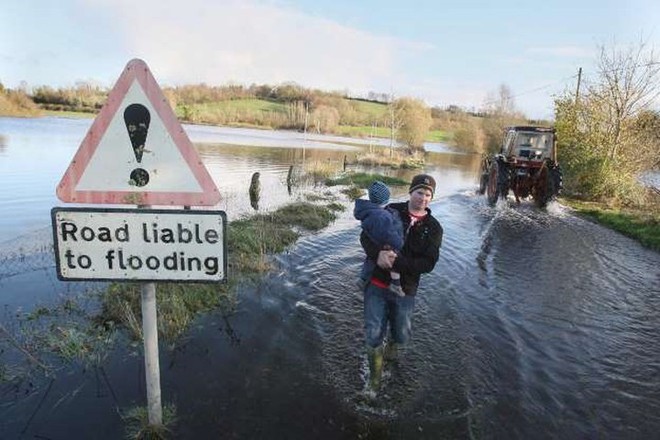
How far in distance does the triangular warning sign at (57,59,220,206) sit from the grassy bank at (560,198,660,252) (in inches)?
498

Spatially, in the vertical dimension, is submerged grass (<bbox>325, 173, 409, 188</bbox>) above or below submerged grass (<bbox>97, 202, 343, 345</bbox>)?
below

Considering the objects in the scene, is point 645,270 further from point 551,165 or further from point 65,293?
point 65,293

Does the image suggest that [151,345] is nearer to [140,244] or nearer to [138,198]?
[140,244]

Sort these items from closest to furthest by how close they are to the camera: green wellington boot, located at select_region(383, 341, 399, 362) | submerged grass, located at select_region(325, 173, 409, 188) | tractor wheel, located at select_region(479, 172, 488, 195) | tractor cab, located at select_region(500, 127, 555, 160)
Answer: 1. green wellington boot, located at select_region(383, 341, 399, 362)
2. tractor cab, located at select_region(500, 127, 555, 160)
3. tractor wheel, located at select_region(479, 172, 488, 195)
4. submerged grass, located at select_region(325, 173, 409, 188)

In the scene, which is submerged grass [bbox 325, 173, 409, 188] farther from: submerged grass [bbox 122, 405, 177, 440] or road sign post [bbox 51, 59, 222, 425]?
road sign post [bbox 51, 59, 222, 425]

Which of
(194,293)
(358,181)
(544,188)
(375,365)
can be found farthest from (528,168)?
(375,365)

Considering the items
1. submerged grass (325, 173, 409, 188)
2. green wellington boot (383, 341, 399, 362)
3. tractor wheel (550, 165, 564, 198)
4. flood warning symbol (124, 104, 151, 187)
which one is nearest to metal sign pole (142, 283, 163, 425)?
flood warning symbol (124, 104, 151, 187)

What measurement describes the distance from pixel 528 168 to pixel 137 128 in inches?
647

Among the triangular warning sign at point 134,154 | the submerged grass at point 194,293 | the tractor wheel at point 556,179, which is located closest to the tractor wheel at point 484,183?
the tractor wheel at point 556,179

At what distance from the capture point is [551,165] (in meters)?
15.7

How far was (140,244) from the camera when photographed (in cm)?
261

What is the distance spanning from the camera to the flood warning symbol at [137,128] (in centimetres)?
252

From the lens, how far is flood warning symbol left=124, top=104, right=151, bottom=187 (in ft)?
8.27

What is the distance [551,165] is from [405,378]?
14085 mm
